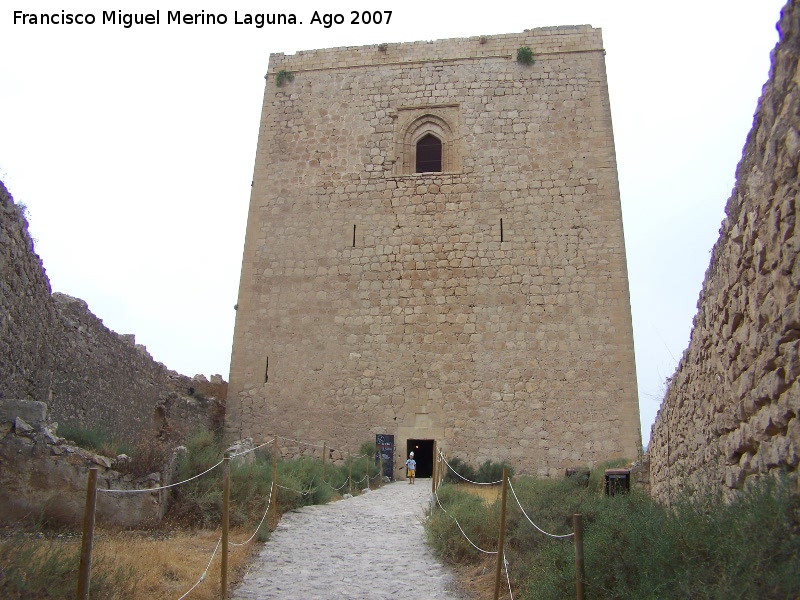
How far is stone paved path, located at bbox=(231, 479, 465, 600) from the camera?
5.29 meters

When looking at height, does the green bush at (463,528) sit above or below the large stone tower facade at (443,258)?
below

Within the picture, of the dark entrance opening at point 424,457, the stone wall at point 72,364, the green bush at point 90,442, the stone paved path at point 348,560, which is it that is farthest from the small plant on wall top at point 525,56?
the green bush at point 90,442

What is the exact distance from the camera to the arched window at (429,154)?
1554 cm

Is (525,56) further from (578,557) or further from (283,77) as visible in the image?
(578,557)

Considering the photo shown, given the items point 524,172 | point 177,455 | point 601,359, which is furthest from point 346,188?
point 177,455

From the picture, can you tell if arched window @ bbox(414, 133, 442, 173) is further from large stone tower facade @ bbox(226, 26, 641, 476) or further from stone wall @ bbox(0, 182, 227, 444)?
stone wall @ bbox(0, 182, 227, 444)

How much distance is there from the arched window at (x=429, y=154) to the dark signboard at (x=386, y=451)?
→ 19.8ft

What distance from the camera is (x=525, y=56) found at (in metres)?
15.3

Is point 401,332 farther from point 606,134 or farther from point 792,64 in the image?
point 792,64

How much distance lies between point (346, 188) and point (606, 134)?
5.76 meters

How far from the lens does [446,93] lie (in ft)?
50.9

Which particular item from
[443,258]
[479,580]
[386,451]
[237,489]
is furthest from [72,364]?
[443,258]

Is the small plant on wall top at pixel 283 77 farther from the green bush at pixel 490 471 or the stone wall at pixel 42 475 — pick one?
the stone wall at pixel 42 475

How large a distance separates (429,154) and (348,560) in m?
11.0
